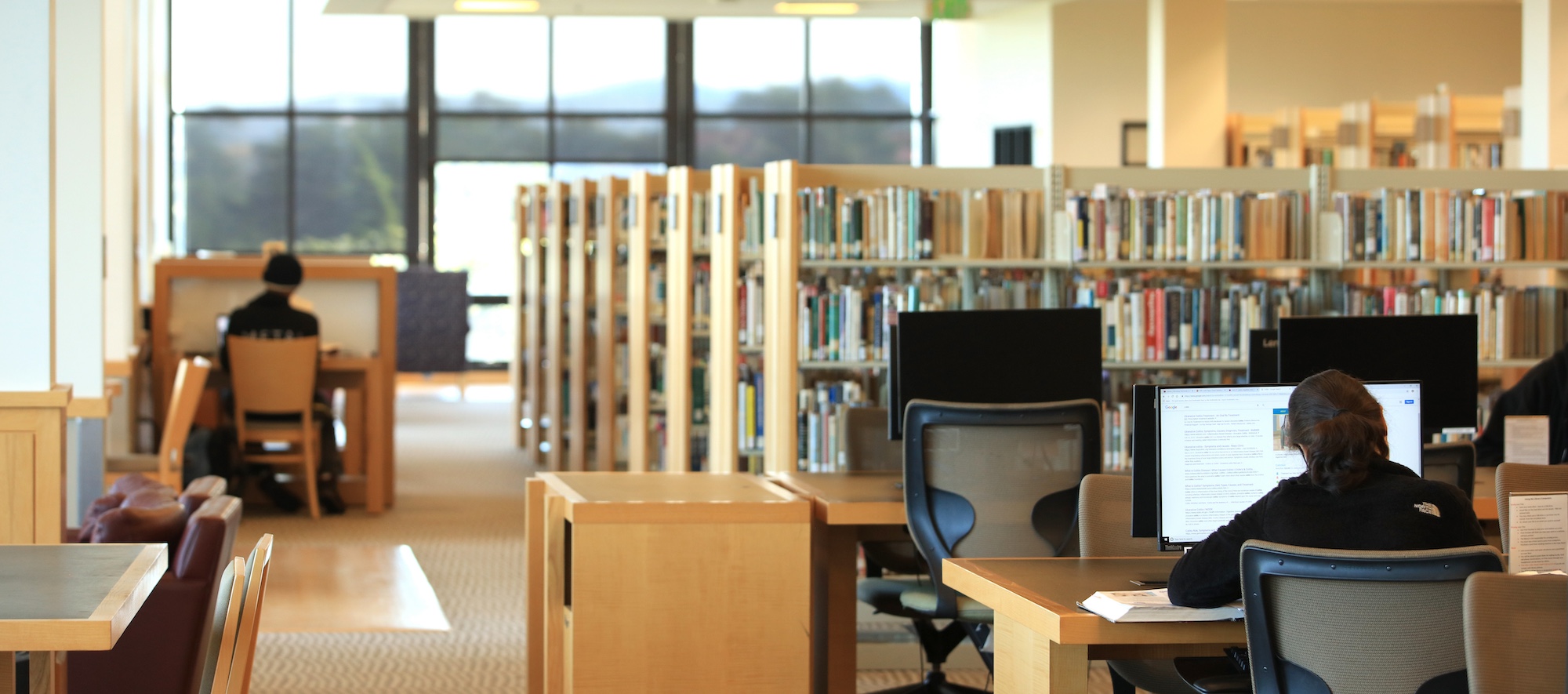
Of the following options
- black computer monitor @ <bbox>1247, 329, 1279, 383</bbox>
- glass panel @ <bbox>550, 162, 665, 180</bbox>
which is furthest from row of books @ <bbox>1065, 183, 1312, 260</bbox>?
glass panel @ <bbox>550, 162, 665, 180</bbox>

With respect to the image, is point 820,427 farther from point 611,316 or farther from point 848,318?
point 611,316

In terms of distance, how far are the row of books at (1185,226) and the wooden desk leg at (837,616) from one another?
111 inches

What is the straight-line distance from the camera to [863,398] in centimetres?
652

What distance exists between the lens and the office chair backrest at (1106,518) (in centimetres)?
313

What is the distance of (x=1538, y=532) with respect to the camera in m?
2.71

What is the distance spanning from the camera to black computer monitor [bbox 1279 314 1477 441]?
4.12 metres

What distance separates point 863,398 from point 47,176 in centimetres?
341

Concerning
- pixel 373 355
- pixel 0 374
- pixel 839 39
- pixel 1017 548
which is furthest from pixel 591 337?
pixel 839 39

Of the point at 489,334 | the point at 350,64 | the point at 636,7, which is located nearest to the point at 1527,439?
the point at 636,7

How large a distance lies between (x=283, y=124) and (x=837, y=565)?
13323 millimetres

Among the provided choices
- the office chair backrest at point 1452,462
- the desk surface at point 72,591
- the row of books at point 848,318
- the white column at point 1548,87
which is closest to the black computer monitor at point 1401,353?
the office chair backrest at point 1452,462

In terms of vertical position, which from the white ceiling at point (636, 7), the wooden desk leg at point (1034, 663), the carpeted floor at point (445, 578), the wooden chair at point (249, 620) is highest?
the white ceiling at point (636, 7)

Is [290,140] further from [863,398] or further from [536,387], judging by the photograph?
[863,398]

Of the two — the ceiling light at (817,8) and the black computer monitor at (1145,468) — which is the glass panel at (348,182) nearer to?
the ceiling light at (817,8)
